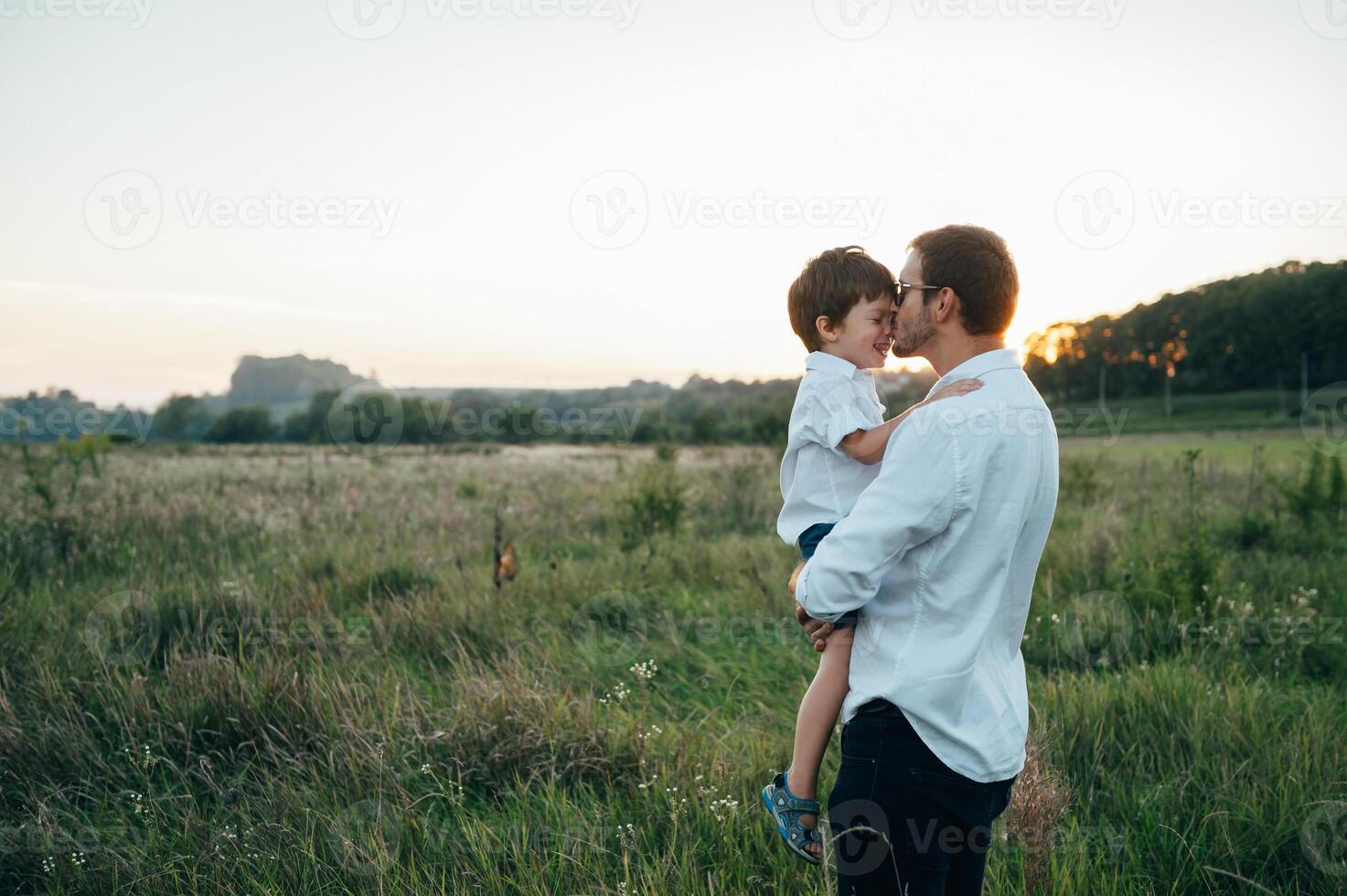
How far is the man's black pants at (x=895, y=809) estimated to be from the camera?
1670 millimetres

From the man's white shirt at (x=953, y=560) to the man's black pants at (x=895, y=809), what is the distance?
0.17 ft

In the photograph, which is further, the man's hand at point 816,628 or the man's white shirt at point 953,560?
the man's hand at point 816,628

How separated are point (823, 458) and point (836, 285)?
607 mm

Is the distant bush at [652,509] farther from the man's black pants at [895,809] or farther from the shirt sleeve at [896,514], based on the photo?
the shirt sleeve at [896,514]

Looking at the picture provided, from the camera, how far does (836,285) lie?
96.7 inches

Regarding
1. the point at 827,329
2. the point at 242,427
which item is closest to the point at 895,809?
Answer: the point at 827,329

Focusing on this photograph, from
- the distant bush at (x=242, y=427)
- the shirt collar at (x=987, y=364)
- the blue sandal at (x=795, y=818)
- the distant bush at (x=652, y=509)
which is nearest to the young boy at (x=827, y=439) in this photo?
the blue sandal at (x=795, y=818)

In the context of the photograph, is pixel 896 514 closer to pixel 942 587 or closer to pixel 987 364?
pixel 942 587

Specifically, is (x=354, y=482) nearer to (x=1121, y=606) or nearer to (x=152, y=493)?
(x=152, y=493)

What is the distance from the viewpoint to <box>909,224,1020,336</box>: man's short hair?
1.70 meters

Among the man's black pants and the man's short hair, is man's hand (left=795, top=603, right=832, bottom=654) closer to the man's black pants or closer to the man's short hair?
the man's black pants

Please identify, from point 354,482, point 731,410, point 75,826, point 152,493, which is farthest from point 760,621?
point 731,410

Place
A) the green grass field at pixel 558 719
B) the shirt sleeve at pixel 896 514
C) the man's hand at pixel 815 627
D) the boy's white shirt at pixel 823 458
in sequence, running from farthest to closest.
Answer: the green grass field at pixel 558 719
the boy's white shirt at pixel 823 458
the man's hand at pixel 815 627
the shirt sleeve at pixel 896 514

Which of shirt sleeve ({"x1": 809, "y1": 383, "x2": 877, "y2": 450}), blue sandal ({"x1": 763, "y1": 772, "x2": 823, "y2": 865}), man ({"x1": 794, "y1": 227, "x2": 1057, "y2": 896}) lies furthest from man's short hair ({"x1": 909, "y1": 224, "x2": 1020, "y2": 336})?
blue sandal ({"x1": 763, "y1": 772, "x2": 823, "y2": 865})
